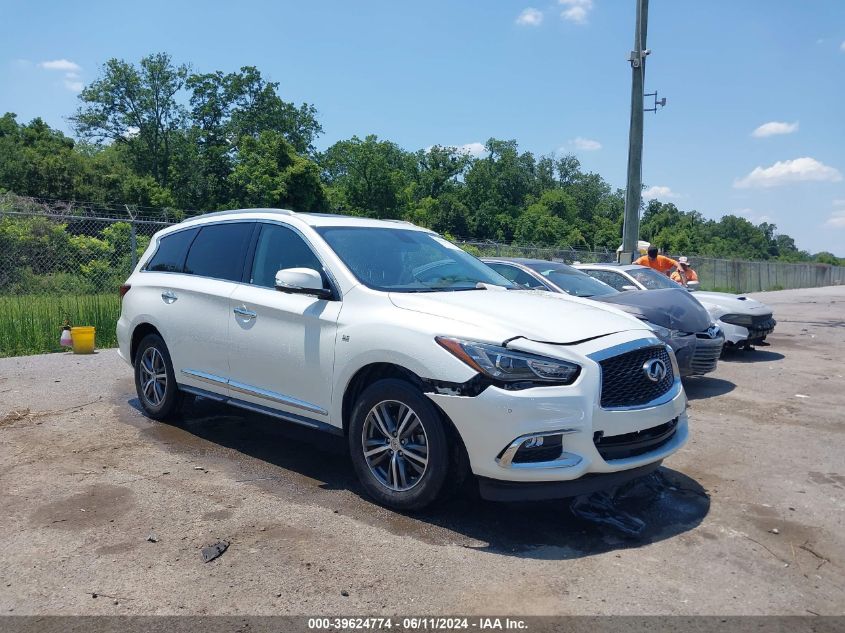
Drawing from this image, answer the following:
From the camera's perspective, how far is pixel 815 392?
346 inches

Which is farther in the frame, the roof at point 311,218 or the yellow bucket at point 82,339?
the yellow bucket at point 82,339

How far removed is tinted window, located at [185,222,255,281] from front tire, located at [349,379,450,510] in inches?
74.8

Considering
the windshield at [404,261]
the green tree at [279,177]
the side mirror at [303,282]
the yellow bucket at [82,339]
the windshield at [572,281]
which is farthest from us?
the green tree at [279,177]

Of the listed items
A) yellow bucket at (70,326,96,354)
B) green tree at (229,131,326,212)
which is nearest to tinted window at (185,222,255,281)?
yellow bucket at (70,326,96,354)

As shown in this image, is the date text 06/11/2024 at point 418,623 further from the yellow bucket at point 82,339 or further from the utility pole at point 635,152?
the utility pole at point 635,152

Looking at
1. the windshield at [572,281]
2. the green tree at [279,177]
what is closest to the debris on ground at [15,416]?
the windshield at [572,281]

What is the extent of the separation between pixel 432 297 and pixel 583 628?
7.19ft

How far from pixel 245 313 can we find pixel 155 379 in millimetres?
1668

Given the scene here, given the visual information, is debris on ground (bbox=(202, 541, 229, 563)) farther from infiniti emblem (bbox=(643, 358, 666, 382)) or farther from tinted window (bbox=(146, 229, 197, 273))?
tinted window (bbox=(146, 229, 197, 273))

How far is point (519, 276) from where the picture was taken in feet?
29.1

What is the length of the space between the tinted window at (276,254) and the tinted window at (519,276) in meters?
3.76

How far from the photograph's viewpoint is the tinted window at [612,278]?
33.3 ft

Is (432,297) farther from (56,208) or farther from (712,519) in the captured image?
(56,208)

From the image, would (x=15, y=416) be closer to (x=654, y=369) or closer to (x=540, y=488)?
(x=540, y=488)
